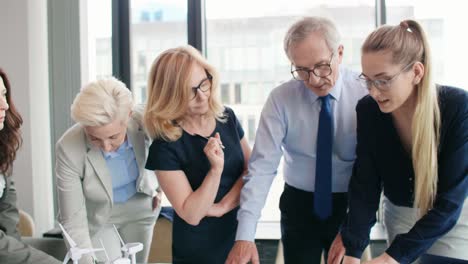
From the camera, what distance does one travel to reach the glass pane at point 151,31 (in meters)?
3.52

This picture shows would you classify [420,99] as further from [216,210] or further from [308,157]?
[216,210]

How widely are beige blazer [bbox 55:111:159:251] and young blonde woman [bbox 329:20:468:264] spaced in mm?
923

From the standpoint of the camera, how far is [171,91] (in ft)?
5.73

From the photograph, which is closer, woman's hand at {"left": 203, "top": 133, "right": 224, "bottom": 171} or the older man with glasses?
woman's hand at {"left": 203, "top": 133, "right": 224, "bottom": 171}

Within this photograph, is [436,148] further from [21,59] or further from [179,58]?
[21,59]

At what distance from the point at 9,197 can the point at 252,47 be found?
1.96m

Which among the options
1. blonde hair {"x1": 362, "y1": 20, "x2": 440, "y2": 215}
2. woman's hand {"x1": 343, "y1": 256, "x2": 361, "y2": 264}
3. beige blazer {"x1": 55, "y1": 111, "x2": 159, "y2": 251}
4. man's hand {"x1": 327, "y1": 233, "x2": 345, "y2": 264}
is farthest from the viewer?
beige blazer {"x1": 55, "y1": 111, "x2": 159, "y2": 251}

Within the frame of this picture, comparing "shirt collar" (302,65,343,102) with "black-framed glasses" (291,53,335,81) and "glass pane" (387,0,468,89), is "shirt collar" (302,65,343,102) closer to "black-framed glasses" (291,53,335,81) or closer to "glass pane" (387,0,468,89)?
"black-framed glasses" (291,53,335,81)

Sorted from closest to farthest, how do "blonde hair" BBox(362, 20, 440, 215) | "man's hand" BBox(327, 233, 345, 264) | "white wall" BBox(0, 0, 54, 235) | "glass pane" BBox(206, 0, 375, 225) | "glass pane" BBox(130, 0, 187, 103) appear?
"blonde hair" BBox(362, 20, 440, 215)
"man's hand" BBox(327, 233, 345, 264)
"white wall" BBox(0, 0, 54, 235)
"glass pane" BBox(206, 0, 375, 225)
"glass pane" BBox(130, 0, 187, 103)

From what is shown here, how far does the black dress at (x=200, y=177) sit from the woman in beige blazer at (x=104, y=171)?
0.77 feet

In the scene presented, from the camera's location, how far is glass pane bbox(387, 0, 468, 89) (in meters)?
3.18

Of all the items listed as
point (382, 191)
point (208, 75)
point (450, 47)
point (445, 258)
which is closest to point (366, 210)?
point (382, 191)

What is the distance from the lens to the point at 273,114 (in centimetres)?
187

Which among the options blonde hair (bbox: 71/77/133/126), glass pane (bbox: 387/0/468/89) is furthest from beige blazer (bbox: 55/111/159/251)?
glass pane (bbox: 387/0/468/89)
